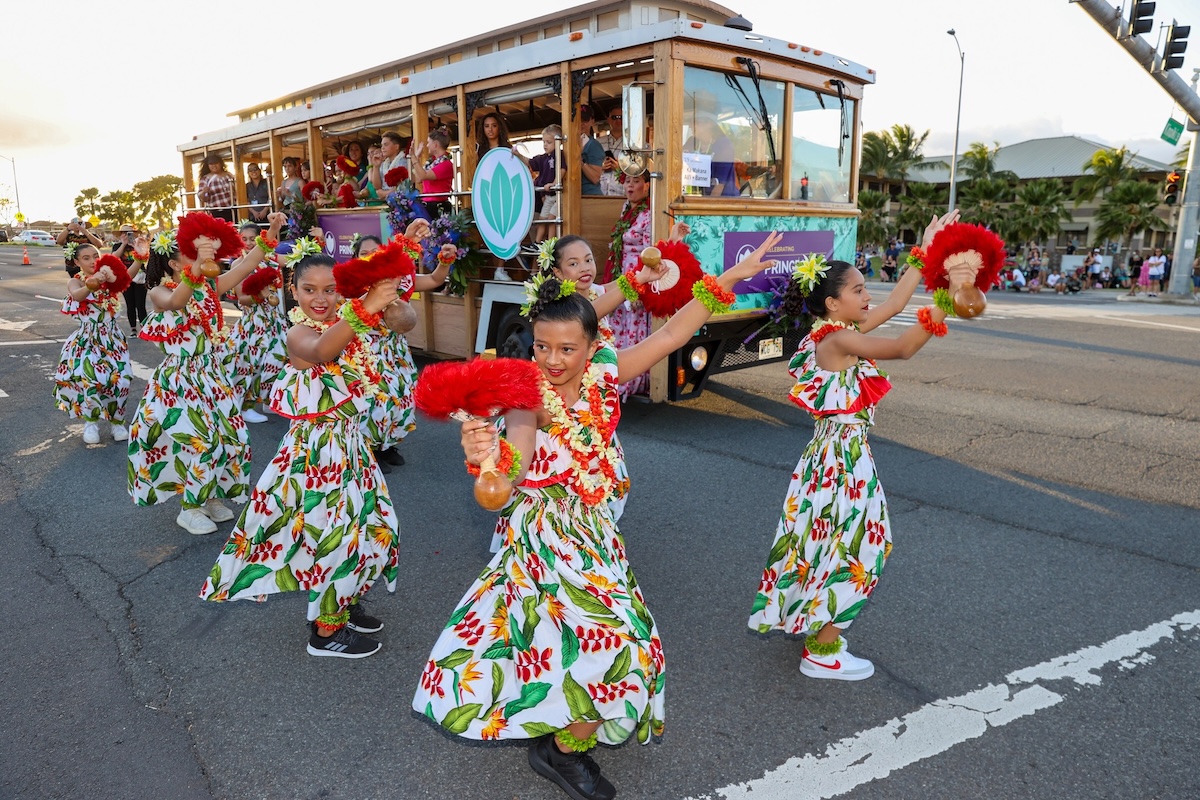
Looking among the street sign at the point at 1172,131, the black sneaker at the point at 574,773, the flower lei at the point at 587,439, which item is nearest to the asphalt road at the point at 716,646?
the black sneaker at the point at 574,773

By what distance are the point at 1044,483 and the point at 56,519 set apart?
6.67m

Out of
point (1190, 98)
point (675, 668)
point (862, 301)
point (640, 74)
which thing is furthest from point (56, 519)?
point (1190, 98)

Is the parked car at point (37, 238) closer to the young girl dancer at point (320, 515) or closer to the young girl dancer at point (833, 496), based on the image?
the young girl dancer at point (320, 515)

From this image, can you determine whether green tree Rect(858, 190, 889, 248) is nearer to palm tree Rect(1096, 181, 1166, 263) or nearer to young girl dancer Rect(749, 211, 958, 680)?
palm tree Rect(1096, 181, 1166, 263)

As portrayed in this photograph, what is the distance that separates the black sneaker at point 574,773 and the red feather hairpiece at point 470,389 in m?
1.20

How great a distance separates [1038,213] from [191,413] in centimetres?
3890

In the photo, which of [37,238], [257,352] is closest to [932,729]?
[257,352]

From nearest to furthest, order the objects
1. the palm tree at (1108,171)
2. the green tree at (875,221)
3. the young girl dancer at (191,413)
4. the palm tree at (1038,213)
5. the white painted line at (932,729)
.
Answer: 1. the white painted line at (932,729)
2. the young girl dancer at (191,413)
3. the palm tree at (1038,213)
4. the palm tree at (1108,171)
5. the green tree at (875,221)

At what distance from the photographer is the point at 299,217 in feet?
34.5

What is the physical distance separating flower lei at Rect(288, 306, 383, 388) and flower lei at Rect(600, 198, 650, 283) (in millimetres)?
3567

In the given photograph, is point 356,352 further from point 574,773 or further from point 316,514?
point 574,773

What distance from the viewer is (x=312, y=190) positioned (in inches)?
412

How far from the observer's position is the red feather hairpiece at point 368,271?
3166 millimetres

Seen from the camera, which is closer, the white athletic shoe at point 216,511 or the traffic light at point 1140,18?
the white athletic shoe at point 216,511
